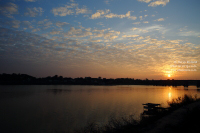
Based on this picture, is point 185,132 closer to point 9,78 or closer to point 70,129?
point 70,129

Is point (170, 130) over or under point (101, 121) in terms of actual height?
over

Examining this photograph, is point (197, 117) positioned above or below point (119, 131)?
above

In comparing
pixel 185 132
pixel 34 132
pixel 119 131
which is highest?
pixel 185 132

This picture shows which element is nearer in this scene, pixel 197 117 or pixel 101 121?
pixel 197 117

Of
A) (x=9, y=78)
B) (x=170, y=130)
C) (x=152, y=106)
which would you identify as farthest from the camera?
(x=9, y=78)

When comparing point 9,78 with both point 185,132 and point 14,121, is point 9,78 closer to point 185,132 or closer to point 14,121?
point 14,121

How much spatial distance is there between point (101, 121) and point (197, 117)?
9824 millimetres

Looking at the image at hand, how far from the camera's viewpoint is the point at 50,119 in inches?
763

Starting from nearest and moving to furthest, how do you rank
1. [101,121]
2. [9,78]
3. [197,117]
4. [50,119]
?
[197,117] < [101,121] < [50,119] < [9,78]

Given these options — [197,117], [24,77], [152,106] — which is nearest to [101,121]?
[152,106]

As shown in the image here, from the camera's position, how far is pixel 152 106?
854 inches

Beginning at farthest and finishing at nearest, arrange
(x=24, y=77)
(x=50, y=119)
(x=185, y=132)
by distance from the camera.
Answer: (x=24, y=77)
(x=50, y=119)
(x=185, y=132)

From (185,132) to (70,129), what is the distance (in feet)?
34.9

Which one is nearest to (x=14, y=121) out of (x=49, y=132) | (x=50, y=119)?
(x=50, y=119)
